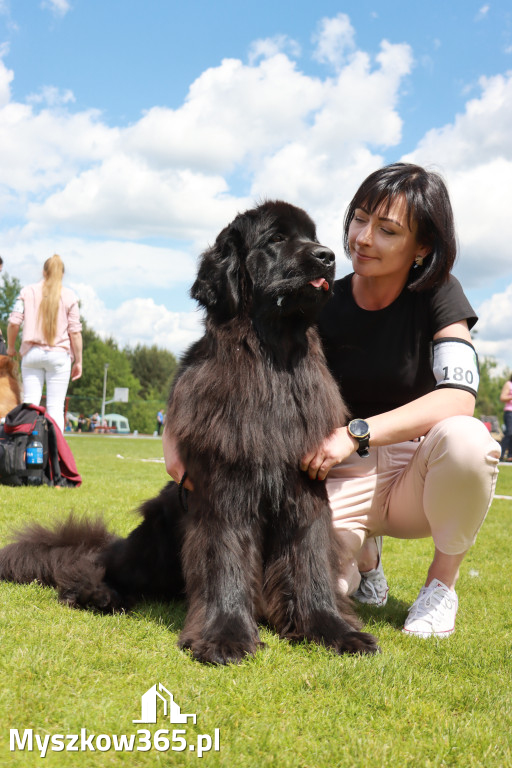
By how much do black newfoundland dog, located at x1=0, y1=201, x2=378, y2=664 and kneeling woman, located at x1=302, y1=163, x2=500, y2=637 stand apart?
18 cm

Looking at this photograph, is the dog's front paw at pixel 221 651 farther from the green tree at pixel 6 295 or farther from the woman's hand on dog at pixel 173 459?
the green tree at pixel 6 295

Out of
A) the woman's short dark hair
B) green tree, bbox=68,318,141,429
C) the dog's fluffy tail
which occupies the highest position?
green tree, bbox=68,318,141,429

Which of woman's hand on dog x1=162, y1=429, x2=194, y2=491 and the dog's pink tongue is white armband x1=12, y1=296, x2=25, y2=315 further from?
the dog's pink tongue

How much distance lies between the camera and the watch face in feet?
7.86

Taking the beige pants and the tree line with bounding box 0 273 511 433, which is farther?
the tree line with bounding box 0 273 511 433

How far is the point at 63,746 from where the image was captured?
1389 mm

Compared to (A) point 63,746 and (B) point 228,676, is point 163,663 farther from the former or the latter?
(A) point 63,746

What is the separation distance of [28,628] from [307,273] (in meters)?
1.54

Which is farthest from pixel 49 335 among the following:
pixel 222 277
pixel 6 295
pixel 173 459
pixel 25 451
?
pixel 6 295

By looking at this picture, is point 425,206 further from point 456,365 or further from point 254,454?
point 254,454

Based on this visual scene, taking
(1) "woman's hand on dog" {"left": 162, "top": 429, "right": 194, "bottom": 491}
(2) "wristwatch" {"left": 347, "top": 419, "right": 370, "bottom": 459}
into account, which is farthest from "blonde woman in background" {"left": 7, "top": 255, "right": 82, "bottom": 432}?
(2) "wristwatch" {"left": 347, "top": 419, "right": 370, "bottom": 459}

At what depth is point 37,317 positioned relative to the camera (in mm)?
6230

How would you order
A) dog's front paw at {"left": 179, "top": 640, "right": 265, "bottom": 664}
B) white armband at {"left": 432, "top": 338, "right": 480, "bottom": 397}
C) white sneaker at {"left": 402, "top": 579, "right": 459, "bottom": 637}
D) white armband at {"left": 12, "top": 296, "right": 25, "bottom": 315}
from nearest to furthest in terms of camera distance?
dog's front paw at {"left": 179, "top": 640, "right": 265, "bottom": 664}
white sneaker at {"left": 402, "top": 579, "right": 459, "bottom": 637}
white armband at {"left": 432, "top": 338, "right": 480, "bottom": 397}
white armband at {"left": 12, "top": 296, "right": 25, "bottom": 315}

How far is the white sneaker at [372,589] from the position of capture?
115 inches
